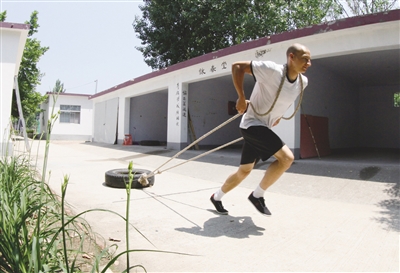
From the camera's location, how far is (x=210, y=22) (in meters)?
17.5

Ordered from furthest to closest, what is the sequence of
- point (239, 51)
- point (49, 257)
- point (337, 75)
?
point (337, 75) < point (239, 51) < point (49, 257)

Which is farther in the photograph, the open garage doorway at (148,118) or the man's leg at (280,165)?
the open garage doorway at (148,118)

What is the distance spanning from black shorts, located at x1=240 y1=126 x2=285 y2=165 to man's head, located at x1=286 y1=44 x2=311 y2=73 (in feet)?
2.06

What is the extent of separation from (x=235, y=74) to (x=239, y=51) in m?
5.79

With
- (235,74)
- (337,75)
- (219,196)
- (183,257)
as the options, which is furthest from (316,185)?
(337,75)

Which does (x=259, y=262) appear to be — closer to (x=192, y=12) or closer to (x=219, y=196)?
(x=219, y=196)

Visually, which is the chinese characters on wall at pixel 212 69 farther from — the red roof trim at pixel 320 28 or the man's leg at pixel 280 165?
the man's leg at pixel 280 165

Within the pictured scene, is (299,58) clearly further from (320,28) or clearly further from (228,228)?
(320,28)

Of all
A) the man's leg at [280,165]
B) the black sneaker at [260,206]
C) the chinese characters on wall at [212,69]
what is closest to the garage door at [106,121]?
the chinese characters on wall at [212,69]

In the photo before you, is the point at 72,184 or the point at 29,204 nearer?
the point at 29,204

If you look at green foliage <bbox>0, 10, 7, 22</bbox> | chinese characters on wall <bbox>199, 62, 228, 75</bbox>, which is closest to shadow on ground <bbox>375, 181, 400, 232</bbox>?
chinese characters on wall <bbox>199, 62, 228, 75</bbox>

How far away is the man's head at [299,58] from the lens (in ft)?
8.13

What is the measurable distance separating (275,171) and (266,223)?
570 millimetres

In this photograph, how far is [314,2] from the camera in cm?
1838
